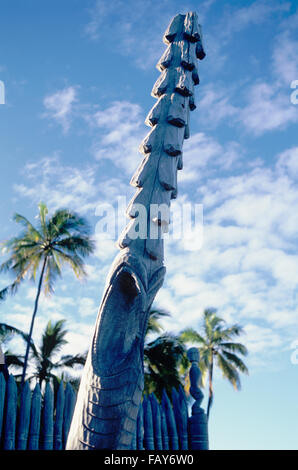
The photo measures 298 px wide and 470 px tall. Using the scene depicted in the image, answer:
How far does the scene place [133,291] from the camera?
13.3ft

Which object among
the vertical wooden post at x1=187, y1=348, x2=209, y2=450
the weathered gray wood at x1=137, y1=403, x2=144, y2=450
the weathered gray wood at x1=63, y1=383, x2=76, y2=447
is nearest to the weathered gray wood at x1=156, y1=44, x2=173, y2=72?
the vertical wooden post at x1=187, y1=348, x2=209, y2=450

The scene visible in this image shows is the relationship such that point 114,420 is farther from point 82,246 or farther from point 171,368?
point 82,246

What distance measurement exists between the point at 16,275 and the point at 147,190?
1327cm

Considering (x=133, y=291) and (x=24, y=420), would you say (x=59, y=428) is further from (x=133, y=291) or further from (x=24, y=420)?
(x=133, y=291)

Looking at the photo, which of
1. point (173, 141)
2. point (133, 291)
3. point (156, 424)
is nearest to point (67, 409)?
point (156, 424)

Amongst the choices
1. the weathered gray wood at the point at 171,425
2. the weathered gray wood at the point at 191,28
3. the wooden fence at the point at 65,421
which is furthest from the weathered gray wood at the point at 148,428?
the weathered gray wood at the point at 191,28

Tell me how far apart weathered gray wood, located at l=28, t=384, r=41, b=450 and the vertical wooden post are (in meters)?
1.80

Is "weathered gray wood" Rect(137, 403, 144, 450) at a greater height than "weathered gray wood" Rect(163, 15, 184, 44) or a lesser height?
lesser

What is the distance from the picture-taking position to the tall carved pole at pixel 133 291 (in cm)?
361

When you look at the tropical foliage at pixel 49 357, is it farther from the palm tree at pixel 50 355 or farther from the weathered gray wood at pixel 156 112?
the weathered gray wood at pixel 156 112

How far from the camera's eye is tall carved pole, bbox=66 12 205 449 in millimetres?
3611

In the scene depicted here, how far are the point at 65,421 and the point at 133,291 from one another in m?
1.59

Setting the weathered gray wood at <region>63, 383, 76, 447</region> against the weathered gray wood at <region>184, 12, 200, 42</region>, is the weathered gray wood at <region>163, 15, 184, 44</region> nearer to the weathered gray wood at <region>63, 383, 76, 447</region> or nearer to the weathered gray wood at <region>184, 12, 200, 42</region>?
the weathered gray wood at <region>184, 12, 200, 42</region>


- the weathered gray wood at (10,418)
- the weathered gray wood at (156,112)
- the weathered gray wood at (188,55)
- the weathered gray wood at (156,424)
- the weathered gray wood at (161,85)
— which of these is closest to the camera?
the weathered gray wood at (10,418)
